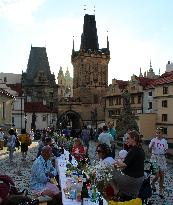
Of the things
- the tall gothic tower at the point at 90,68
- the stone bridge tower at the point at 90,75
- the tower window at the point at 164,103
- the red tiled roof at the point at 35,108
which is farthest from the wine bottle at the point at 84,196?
the tall gothic tower at the point at 90,68

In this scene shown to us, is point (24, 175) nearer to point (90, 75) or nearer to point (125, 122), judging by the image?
point (125, 122)

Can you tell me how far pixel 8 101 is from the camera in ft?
149

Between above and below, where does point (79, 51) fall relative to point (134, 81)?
above

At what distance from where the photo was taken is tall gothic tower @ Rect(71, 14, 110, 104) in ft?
276

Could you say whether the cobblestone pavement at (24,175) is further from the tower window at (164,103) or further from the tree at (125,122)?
the tower window at (164,103)

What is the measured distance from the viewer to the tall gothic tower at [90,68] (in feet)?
276

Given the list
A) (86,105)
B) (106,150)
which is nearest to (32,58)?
(86,105)

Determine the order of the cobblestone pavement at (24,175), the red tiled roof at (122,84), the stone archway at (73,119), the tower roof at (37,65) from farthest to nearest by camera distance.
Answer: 1. the tower roof at (37,65)
2. the stone archway at (73,119)
3. the red tiled roof at (122,84)
4. the cobblestone pavement at (24,175)

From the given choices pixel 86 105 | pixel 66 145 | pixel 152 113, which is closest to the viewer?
pixel 66 145

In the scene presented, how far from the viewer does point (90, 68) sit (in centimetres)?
8500

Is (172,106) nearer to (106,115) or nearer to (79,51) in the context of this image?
(106,115)

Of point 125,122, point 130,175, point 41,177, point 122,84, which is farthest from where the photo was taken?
point 122,84

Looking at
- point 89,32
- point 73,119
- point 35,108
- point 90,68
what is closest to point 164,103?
point 35,108

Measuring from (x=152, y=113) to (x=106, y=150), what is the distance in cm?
4376
